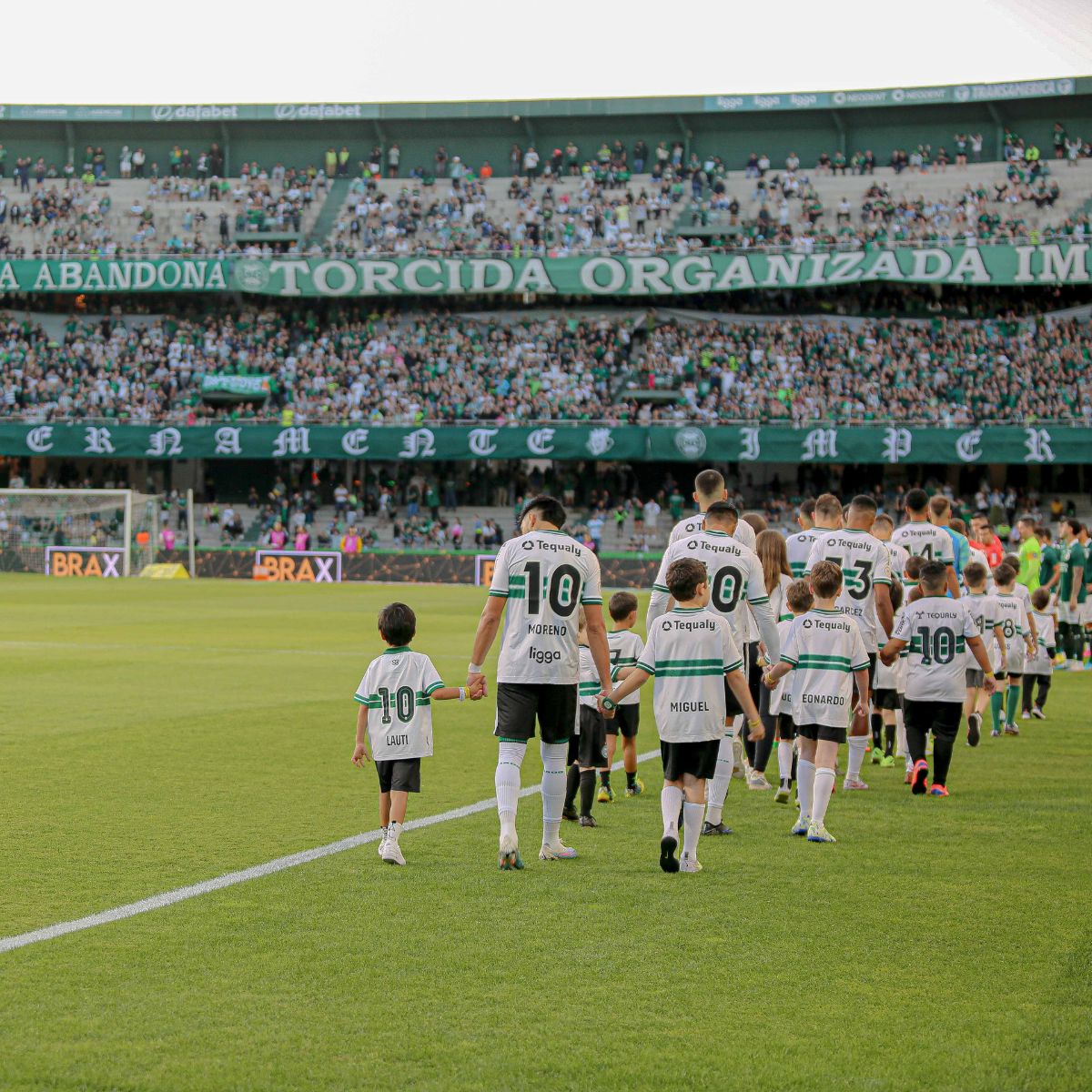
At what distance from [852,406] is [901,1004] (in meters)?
45.3

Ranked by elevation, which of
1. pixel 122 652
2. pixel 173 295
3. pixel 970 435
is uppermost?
pixel 173 295

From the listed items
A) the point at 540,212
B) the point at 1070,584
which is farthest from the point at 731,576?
the point at 540,212

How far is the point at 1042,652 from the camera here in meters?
16.4

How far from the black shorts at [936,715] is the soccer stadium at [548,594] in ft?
0.12

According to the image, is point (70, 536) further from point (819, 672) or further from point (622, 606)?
point (819, 672)

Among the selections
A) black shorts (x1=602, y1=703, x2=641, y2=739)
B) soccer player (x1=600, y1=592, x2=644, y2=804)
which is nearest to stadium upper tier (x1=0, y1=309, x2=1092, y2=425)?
soccer player (x1=600, y1=592, x2=644, y2=804)

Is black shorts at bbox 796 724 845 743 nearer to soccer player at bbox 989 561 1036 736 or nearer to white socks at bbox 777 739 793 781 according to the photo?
white socks at bbox 777 739 793 781

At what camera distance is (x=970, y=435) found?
4725 centimetres

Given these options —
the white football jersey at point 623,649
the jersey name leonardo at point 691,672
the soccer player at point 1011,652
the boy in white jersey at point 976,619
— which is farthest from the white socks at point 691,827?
the soccer player at point 1011,652

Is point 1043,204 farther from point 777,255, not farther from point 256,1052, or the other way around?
point 256,1052

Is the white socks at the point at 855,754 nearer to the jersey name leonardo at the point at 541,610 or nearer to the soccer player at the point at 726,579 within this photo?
the soccer player at the point at 726,579

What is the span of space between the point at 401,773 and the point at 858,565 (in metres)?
4.67

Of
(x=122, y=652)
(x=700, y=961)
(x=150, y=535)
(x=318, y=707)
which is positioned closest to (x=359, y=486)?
(x=150, y=535)

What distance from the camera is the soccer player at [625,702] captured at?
10.1m
